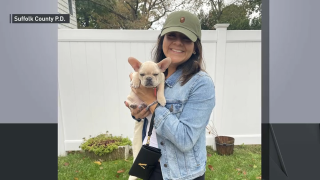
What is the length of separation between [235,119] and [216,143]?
68 centimetres

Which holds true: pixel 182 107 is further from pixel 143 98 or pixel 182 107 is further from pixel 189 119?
pixel 143 98

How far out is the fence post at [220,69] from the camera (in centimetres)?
462

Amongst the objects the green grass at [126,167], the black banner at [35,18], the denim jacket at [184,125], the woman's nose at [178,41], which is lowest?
the green grass at [126,167]

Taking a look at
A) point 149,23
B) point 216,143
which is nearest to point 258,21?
point 149,23

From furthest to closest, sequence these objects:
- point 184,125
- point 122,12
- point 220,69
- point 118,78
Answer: point 122,12, point 220,69, point 118,78, point 184,125

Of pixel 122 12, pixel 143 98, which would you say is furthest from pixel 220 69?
pixel 122 12

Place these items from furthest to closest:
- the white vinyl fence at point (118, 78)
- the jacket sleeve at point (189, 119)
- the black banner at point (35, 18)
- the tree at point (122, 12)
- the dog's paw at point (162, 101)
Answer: the tree at point (122, 12) → the white vinyl fence at point (118, 78) → the black banner at point (35, 18) → the dog's paw at point (162, 101) → the jacket sleeve at point (189, 119)

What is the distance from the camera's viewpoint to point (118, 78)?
4547mm

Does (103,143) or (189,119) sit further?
(103,143)

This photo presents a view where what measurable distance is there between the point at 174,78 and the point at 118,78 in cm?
315

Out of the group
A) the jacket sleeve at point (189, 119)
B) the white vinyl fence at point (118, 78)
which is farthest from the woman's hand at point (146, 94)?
the white vinyl fence at point (118, 78)

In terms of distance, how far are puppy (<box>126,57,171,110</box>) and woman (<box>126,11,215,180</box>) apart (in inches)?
1.5

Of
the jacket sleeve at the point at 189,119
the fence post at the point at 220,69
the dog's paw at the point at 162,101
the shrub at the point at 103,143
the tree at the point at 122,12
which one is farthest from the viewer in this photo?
the tree at the point at 122,12

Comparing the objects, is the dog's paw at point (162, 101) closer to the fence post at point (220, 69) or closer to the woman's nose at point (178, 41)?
the woman's nose at point (178, 41)
